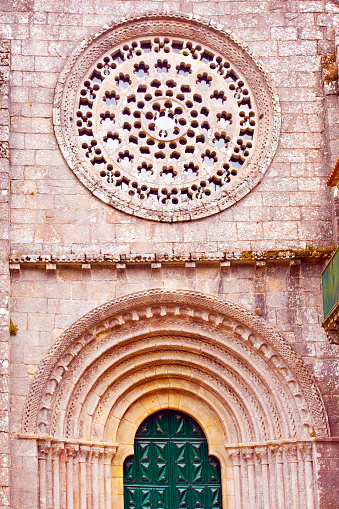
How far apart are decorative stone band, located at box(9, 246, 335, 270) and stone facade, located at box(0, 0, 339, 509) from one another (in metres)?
0.02

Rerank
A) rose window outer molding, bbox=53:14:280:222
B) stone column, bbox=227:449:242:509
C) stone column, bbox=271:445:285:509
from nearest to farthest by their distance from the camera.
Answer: stone column, bbox=271:445:285:509, stone column, bbox=227:449:242:509, rose window outer molding, bbox=53:14:280:222

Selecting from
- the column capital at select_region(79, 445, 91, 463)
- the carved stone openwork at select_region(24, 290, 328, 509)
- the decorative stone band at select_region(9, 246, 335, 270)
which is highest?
the decorative stone band at select_region(9, 246, 335, 270)

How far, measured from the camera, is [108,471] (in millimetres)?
14164

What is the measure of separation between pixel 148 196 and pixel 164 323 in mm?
1942

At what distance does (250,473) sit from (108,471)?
1.97 meters

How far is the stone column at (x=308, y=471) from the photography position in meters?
13.7

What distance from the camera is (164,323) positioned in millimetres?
14422

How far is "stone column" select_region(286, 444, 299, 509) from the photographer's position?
542 inches

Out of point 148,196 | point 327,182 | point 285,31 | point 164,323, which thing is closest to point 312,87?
point 285,31

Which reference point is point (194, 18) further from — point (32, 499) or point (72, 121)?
Result: point (32, 499)

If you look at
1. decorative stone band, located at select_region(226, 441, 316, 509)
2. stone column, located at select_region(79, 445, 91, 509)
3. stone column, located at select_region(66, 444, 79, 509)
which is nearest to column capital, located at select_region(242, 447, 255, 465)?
decorative stone band, located at select_region(226, 441, 316, 509)

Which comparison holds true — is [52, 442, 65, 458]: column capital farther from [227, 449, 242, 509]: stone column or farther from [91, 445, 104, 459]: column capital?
[227, 449, 242, 509]: stone column

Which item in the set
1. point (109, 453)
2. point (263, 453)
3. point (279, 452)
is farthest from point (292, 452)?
point (109, 453)

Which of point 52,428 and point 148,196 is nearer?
point 52,428
